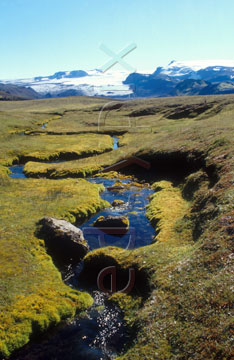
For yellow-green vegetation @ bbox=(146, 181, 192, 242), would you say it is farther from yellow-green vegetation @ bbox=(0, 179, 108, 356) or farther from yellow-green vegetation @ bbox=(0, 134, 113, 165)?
yellow-green vegetation @ bbox=(0, 134, 113, 165)

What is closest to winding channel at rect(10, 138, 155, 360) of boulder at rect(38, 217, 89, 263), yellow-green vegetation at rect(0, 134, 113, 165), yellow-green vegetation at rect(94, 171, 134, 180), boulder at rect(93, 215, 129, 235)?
boulder at rect(38, 217, 89, 263)

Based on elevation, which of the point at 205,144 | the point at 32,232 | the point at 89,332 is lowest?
the point at 89,332

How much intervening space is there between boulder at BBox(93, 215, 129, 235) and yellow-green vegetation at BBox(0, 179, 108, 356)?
4255mm

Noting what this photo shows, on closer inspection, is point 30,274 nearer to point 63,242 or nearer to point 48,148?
point 63,242

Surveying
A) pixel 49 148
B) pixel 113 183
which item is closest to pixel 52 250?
pixel 113 183

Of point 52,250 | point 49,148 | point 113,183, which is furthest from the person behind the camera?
point 49,148

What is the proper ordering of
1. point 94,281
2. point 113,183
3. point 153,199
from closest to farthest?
point 94,281 < point 153,199 < point 113,183

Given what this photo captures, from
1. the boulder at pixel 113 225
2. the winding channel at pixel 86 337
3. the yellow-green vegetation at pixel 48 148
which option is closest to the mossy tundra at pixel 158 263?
the winding channel at pixel 86 337

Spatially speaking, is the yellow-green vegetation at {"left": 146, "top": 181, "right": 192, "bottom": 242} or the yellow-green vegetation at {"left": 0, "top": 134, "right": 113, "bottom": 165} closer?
the yellow-green vegetation at {"left": 146, "top": 181, "right": 192, "bottom": 242}

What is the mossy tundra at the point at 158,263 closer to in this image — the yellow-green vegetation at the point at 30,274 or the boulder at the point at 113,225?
the yellow-green vegetation at the point at 30,274

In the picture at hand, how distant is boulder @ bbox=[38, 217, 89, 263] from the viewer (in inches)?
1195

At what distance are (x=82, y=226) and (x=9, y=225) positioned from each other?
907 cm

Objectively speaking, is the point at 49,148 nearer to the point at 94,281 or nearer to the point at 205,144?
the point at 205,144

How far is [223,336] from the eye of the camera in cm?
1614
